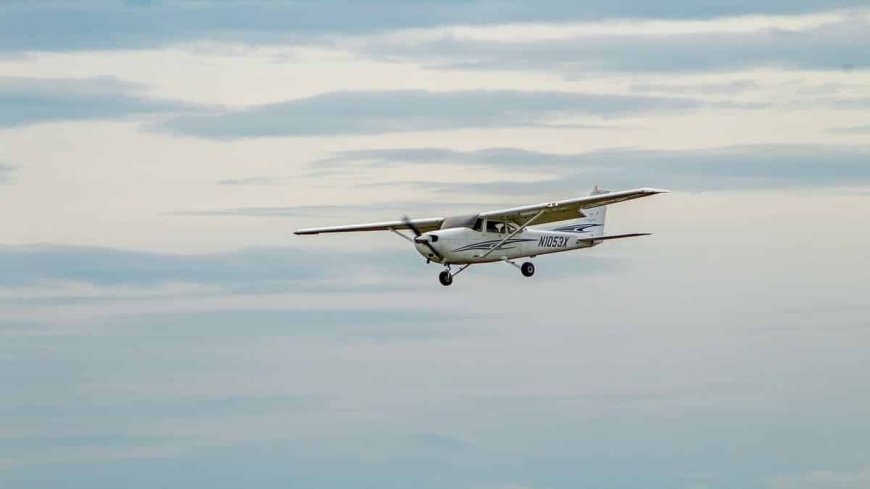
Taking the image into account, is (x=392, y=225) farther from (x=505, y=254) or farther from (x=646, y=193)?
(x=646, y=193)

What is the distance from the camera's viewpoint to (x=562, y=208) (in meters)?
76.8

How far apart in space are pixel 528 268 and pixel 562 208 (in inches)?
136

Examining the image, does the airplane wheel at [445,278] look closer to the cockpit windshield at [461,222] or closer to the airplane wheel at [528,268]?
the cockpit windshield at [461,222]

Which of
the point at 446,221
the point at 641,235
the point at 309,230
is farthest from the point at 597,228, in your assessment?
the point at 309,230

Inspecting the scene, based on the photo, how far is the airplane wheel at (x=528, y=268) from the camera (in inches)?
3083

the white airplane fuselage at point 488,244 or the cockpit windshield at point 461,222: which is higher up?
the cockpit windshield at point 461,222

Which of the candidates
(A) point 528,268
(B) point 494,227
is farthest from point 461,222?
(A) point 528,268

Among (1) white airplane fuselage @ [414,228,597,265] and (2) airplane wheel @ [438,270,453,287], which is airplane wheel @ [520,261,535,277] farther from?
(2) airplane wheel @ [438,270,453,287]

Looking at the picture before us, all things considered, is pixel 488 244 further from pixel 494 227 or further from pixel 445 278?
pixel 445 278

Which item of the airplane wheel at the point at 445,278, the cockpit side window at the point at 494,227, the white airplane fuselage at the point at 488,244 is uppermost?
the cockpit side window at the point at 494,227

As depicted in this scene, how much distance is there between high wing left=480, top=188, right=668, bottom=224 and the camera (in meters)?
73.8

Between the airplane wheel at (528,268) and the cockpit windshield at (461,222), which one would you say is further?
the airplane wheel at (528,268)

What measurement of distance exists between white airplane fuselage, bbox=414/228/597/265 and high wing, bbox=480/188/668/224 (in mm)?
825

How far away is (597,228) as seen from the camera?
81.9 metres
